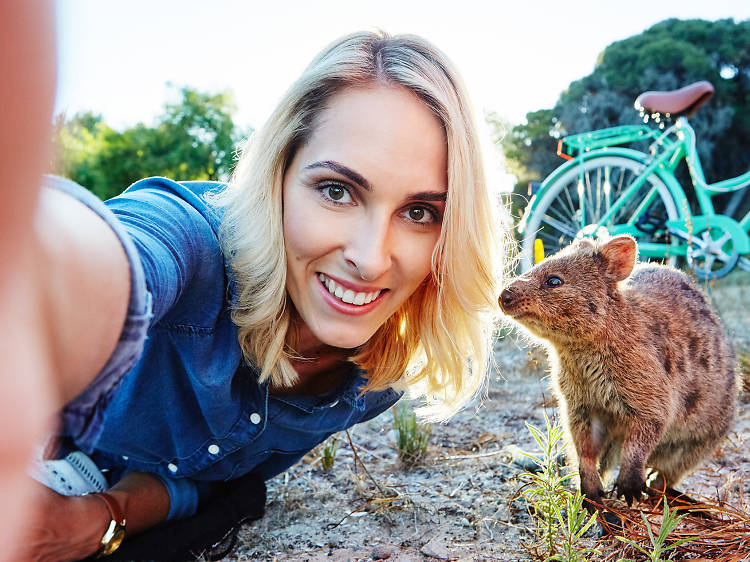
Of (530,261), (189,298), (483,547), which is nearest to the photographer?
(189,298)

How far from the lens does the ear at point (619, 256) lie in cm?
207

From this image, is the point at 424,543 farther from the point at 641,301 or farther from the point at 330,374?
the point at 641,301

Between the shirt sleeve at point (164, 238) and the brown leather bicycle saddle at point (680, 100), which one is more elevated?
the brown leather bicycle saddle at point (680, 100)

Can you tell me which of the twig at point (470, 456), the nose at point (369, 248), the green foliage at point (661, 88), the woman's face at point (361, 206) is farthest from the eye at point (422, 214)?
the green foliage at point (661, 88)

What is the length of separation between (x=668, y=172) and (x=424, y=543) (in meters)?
4.70

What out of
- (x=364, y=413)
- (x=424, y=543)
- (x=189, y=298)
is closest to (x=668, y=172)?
(x=364, y=413)

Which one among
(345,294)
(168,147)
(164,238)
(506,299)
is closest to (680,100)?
(506,299)

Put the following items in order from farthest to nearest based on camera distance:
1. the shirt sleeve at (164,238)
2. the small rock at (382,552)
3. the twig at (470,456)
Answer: the twig at (470,456) → the small rock at (382,552) → the shirt sleeve at (164,238)

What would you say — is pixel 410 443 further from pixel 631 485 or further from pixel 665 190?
pixel 665 190

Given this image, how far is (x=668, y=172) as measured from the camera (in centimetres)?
560

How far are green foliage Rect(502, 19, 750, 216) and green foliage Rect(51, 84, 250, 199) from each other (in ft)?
33.0

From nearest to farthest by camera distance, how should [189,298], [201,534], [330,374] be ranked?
[189,298], [201,534], [330,374]

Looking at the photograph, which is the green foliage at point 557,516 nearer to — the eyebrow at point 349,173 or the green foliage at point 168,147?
the eyebrow at point 349,173

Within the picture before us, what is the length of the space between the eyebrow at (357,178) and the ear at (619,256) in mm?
620
